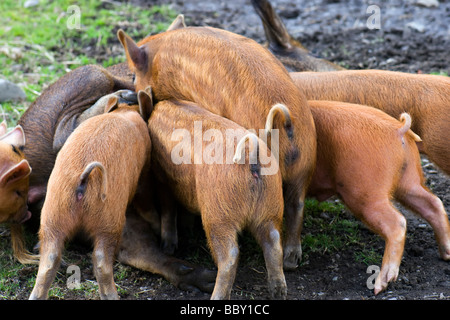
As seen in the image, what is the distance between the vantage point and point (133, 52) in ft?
15.2

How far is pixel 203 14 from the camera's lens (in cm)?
800

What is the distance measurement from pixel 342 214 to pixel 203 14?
3.94m

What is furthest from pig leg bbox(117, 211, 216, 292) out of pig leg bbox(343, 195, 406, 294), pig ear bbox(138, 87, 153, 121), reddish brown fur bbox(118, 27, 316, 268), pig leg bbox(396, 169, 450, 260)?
pig leg bbox(396, 169, 450, 260)

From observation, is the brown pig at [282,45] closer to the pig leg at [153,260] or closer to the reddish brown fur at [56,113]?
the reddish brown fur at [56,113]

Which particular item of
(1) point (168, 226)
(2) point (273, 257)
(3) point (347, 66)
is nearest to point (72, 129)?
(1) point (168, 226)

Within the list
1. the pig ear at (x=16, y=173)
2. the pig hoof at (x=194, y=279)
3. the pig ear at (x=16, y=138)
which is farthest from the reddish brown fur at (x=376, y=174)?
the pig ear at (x=16, y=138)

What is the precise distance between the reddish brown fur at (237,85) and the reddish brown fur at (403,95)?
74cm

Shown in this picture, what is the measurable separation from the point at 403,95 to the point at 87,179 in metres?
2.27

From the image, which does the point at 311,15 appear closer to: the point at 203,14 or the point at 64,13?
the point at 203,14

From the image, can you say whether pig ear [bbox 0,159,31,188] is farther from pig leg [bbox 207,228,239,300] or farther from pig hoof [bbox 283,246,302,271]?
pig hoof [bbox 283,246,302,271]

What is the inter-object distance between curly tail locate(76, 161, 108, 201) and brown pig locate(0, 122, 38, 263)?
0.68 m

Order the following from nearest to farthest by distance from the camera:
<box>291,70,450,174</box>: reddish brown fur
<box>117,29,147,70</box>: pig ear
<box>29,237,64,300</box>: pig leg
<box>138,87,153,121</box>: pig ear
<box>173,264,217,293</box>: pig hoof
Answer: <box>29,237,64,300</box>: pig leg → <box>173,264,217,293</box>: pig hoof → <box>138,87,153,121</box>: pig ear → <box>291,70,450,174</box>: reddish brown fur → <box>117,29,147,70</box>: pig ear

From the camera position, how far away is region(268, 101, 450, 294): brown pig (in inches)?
150
